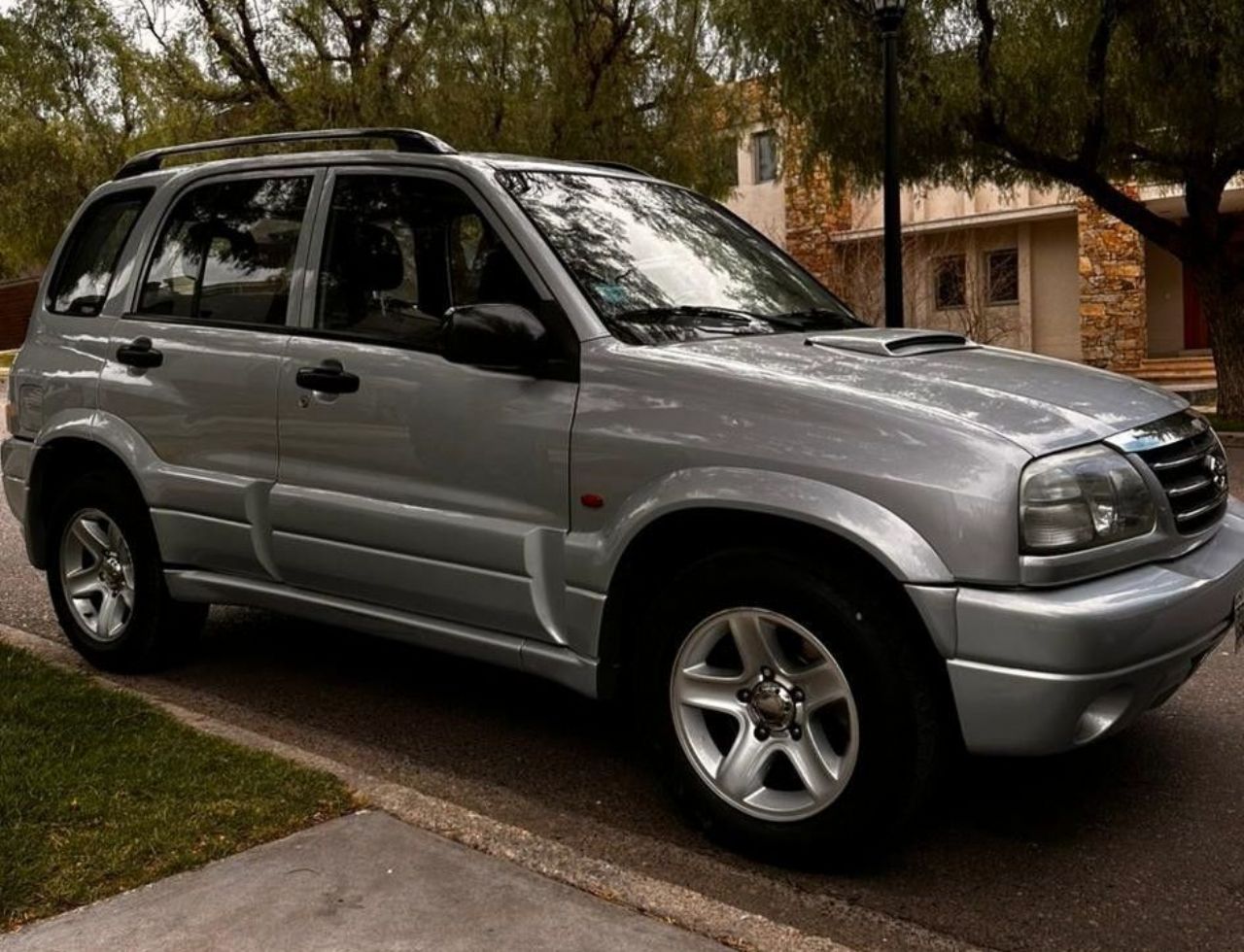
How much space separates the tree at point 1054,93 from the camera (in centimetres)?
1308

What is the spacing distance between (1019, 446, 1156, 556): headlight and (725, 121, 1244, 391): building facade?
839 inches

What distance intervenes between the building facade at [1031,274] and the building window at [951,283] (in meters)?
0.03

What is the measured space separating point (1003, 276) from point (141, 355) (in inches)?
1003

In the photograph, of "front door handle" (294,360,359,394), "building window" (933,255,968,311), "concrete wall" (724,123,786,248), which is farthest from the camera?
"concrete wall" (724,123,786,248)

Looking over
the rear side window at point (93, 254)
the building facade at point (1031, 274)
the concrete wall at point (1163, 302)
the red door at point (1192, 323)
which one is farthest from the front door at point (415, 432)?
the red door at point (1192, 323)

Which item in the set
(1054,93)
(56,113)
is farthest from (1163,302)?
(56,113)

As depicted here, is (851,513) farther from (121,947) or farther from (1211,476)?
(121,947)

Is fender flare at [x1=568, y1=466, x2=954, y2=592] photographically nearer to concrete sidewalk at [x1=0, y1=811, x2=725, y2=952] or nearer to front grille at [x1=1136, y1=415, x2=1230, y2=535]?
front grille at [x1=1136, y1=415, x2=1230, y2=535]

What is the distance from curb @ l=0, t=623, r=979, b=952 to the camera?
122 inches

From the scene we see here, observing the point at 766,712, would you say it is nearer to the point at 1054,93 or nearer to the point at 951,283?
the point at 1054,93

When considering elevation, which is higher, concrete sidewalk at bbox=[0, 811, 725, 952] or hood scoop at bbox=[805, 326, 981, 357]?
hood scoop at bbox=[805, 326, 981, 357]

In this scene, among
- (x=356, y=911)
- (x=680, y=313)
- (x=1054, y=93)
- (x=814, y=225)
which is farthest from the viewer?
(x=814, y=225)

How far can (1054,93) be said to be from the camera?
45.0 feet

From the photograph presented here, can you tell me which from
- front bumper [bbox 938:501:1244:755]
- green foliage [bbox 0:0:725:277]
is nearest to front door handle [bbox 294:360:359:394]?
front bumper [bbox 938:501:1244:755]
